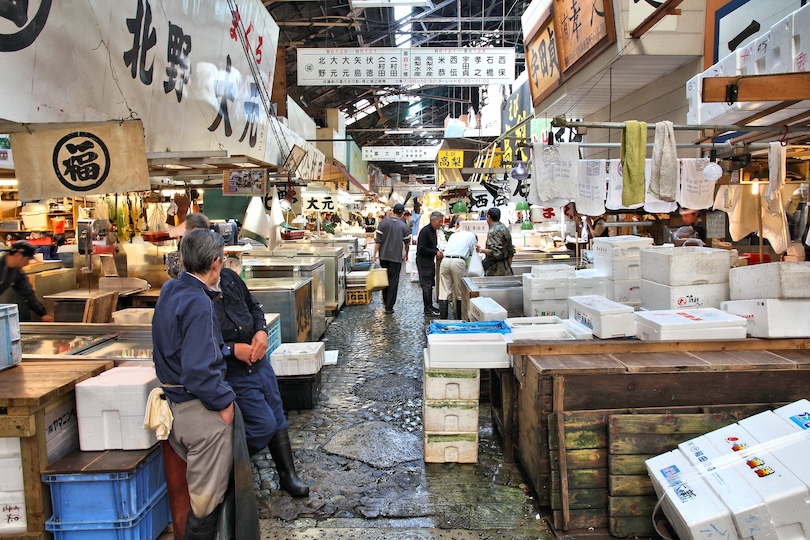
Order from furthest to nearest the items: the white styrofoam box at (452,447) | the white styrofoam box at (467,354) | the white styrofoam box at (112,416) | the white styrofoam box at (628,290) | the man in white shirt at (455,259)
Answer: the man in white shirt at (455,259), the white styrofoam box at (628,290), the white styrofoam box at (452,447), the white styrofoam box at (467,354), the white styrofoam box at (112,416)

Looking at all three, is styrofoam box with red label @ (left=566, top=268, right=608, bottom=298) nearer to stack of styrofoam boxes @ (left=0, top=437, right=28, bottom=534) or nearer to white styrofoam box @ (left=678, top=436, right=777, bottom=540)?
white styrofoam box @ (left=678, top=436, right=777, bottom=540)

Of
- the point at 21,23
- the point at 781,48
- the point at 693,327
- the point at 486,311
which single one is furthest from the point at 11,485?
the point at 781,48

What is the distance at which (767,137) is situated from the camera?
5.79 meters

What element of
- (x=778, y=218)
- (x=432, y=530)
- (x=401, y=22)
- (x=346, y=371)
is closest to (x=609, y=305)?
(x=432, y=530)

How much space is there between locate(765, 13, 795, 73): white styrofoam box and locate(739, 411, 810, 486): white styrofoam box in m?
3.27

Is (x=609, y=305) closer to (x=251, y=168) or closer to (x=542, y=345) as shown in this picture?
(x=542, y=345)

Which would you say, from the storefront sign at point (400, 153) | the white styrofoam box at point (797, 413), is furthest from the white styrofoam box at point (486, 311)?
the storefront sign at point (400, 153)

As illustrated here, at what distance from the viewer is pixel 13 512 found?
9.68 ft

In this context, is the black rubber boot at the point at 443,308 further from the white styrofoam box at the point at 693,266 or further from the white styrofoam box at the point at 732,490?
the white styrofoam box at the point at 732,490

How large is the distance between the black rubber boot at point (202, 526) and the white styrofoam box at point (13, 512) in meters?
0.96

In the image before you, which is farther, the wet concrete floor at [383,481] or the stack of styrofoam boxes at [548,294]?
the stack of styrofoam boxes at [548,294]

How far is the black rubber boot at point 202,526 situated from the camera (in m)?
2.92

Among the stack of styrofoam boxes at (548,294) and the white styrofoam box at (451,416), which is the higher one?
the stack of styrofoam boxes at (548,294)

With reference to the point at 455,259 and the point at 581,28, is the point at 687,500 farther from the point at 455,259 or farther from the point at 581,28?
the point at 581,28
